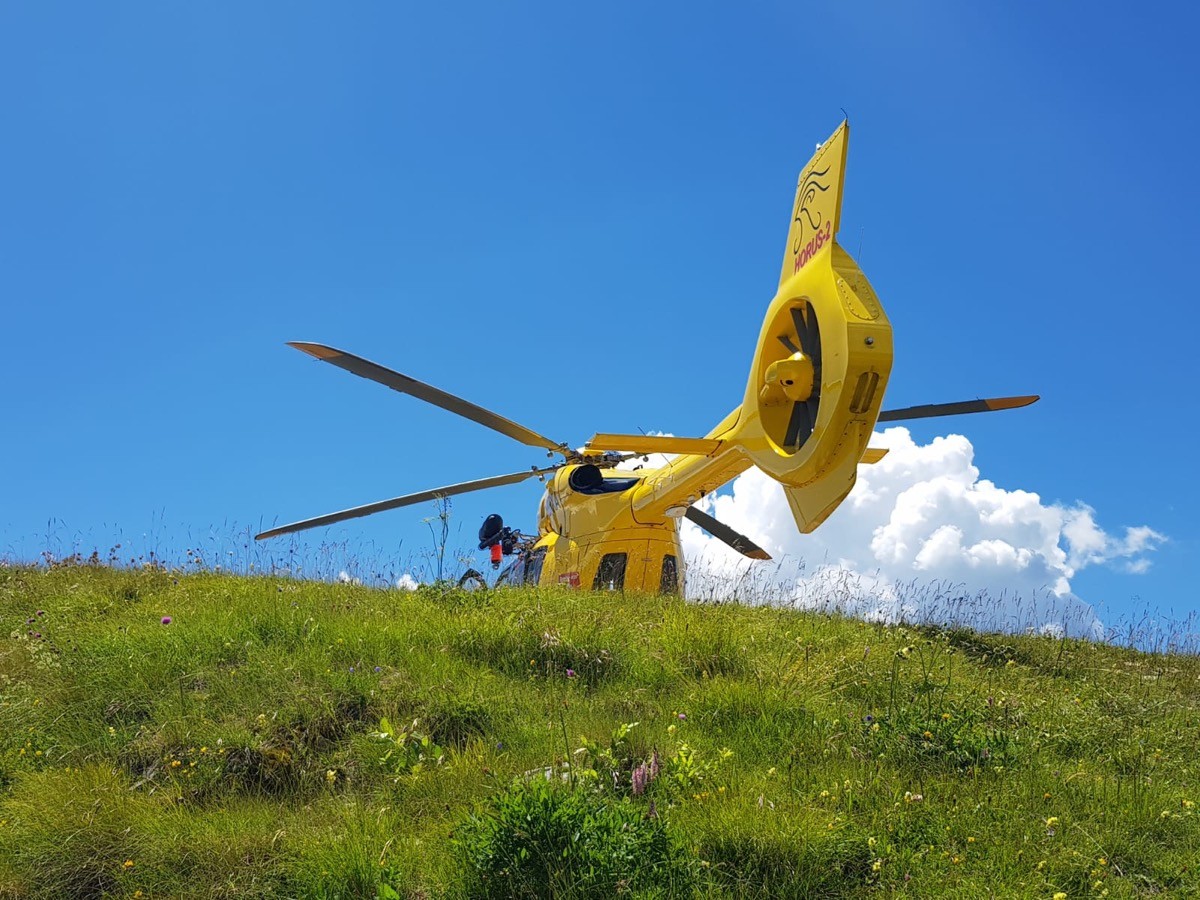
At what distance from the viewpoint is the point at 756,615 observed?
9086mm

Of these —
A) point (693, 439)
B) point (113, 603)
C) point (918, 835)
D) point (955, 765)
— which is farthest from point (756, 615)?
point (113, 603)

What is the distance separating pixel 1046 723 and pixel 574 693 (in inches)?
135

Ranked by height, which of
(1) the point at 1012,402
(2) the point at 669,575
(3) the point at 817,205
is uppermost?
(3) the point at 817,205

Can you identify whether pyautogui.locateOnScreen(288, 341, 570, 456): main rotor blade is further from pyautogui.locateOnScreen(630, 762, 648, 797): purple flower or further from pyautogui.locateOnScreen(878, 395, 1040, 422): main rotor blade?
pyautogui.locateOnScreen(630, 762, 648, 797): purple flower

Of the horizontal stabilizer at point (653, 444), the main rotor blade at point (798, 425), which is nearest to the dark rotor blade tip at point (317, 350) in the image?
the horizontal stabilizer at point (653, 444)

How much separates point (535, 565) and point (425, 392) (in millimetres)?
4338

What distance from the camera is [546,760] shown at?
4977 mm

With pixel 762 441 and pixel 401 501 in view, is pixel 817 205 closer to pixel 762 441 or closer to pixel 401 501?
pixel 762 441

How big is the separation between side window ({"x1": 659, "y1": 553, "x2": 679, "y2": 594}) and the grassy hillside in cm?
390

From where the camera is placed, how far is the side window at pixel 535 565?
1421 centimetres

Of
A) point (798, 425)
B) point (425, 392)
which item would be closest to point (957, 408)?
point (798, 425)

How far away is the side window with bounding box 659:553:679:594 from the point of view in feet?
40.0

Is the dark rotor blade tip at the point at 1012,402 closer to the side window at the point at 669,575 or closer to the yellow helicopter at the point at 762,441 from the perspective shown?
the yellow helicopter at the point at 762,441

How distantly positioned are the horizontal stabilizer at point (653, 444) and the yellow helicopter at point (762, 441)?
0.05ft
